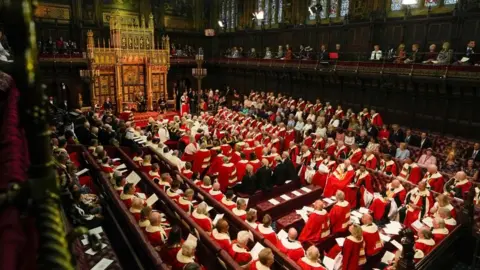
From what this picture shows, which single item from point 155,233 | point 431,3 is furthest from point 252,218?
point 431,3

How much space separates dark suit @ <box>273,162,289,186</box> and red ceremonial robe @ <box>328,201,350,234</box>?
2.91 meters

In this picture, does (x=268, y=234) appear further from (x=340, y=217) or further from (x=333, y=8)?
(x=333, y=8)

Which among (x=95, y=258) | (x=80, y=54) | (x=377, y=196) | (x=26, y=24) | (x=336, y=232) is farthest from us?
(x=80, y=54)

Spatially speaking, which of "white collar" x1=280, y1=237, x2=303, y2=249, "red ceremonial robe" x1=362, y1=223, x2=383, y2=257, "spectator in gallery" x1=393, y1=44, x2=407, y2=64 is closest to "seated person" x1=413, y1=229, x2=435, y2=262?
"red ceremonial robe" x1=362, y1=223, x2=383, y2=257

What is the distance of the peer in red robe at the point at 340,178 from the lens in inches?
437

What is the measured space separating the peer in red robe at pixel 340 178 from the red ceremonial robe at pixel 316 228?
2.71 m

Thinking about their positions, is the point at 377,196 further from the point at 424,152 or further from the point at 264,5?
the point at 264,5

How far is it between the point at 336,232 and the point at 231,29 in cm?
2654

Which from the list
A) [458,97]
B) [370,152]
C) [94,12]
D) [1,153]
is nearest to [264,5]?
[94,12]

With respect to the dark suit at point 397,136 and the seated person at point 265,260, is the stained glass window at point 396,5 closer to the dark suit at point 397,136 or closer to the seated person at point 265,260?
the dark suit at point 397,136

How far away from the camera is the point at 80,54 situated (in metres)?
23.4

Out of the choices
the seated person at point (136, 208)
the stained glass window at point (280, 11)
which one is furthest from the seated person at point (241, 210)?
the stained glass window at point (280, 11)

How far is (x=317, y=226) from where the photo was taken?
8531 mm

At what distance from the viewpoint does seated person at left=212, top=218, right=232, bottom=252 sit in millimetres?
6406
